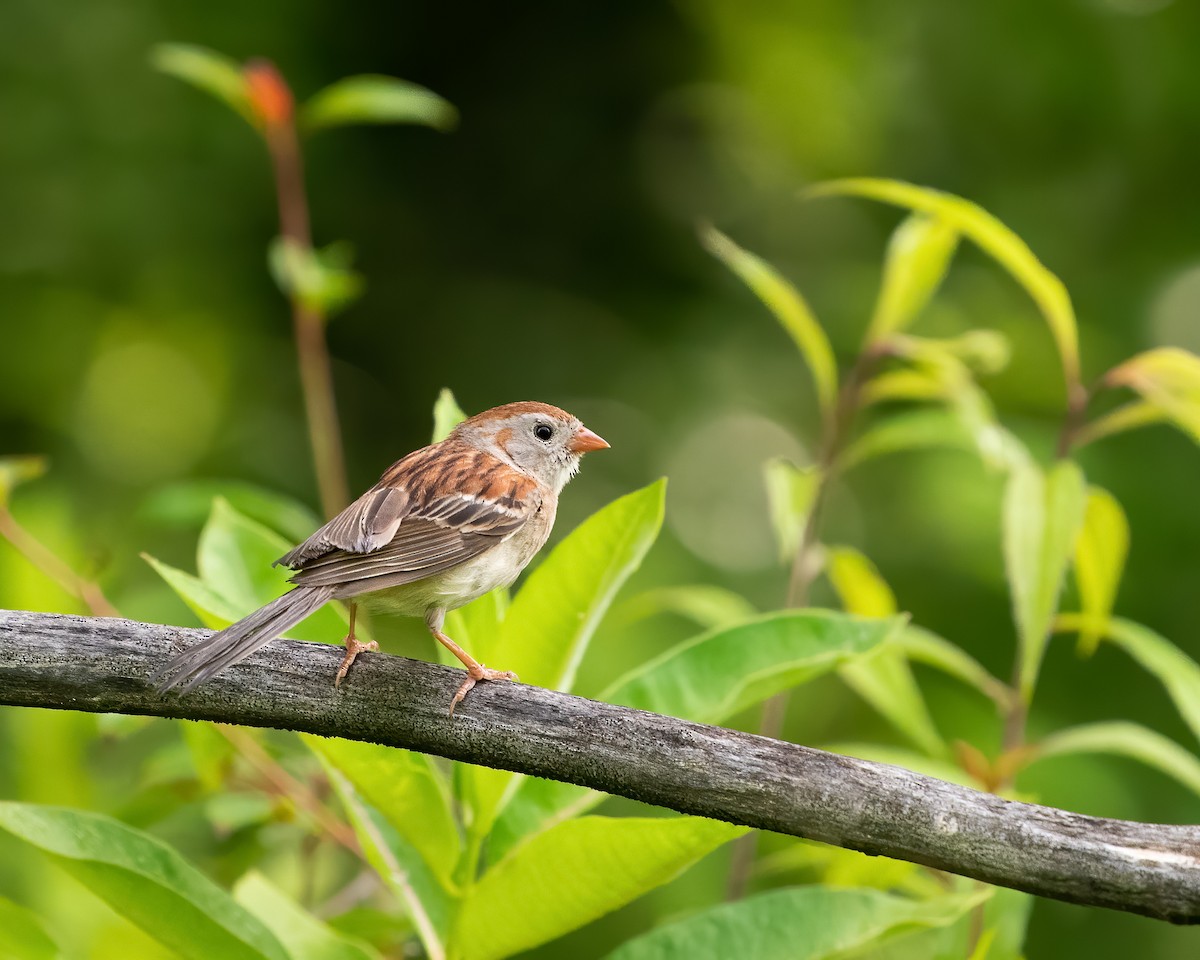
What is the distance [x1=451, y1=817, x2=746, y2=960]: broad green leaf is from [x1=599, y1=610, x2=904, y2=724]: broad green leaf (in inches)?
10.9

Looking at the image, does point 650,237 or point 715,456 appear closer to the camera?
point 715,456

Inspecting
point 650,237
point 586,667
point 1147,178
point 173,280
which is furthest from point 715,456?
point 173,280

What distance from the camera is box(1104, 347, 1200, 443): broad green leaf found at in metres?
2.35

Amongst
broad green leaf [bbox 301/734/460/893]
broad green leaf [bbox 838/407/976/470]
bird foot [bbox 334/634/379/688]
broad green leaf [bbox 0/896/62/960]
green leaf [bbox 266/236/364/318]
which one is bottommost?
broad green leaf [bbox 0/896/62/960]

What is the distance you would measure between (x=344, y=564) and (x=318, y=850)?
99 cm

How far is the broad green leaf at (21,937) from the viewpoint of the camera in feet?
6.40

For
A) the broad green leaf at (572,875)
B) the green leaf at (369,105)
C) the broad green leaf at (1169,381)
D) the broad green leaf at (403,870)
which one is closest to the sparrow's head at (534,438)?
the green leaf at (369,105)

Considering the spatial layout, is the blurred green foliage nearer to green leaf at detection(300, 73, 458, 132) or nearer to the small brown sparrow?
the small brown sparrow

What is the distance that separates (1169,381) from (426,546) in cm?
147

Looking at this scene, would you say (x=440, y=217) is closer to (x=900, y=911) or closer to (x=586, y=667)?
(x=586, y=667)

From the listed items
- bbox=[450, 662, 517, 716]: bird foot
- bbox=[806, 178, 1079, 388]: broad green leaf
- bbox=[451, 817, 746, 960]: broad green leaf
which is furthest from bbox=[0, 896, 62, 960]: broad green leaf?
bbox=[806, 178, 1079, 388]: broad green leaf

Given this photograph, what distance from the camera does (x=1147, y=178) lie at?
5.25 meters

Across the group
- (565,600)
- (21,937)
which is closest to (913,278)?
(565,600)

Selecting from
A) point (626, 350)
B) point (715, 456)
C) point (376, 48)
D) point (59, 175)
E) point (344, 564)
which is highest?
point (376, 48)
